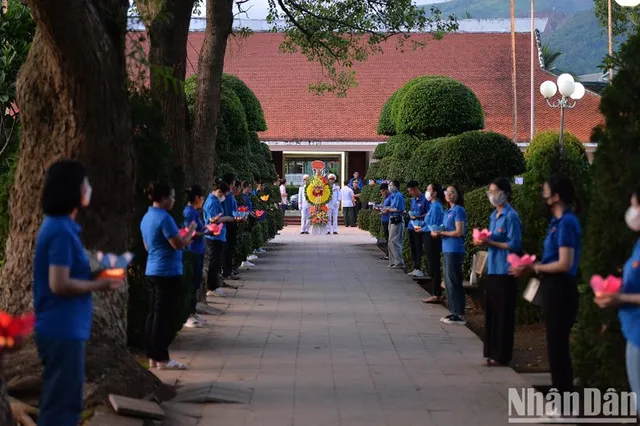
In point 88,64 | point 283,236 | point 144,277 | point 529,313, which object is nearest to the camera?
point 88,64

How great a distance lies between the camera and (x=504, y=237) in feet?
34.7

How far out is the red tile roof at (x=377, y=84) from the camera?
45344 millimetres

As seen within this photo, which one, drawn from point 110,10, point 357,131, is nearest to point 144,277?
point 110,10

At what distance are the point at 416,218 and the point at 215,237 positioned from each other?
471 centimetres

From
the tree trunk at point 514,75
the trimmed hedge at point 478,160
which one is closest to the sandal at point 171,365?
the trimmed hedge at point 478,160

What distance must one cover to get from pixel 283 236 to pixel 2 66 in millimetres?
23096

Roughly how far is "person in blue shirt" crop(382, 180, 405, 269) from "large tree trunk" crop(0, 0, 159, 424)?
1492cm

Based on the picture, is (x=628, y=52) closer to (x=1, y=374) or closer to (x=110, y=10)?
(x=110, y=10)

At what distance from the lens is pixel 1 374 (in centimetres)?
614

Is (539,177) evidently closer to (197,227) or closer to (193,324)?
(197,227)

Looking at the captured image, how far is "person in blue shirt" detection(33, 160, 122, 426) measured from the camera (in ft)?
20.1

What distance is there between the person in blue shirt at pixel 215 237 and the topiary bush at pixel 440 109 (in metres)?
9.06

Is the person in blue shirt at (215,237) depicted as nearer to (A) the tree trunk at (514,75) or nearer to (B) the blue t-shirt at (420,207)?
(B) the blue t-shirt at (420,207)

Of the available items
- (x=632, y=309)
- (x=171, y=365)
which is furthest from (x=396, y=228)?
(x=632, y=309)
